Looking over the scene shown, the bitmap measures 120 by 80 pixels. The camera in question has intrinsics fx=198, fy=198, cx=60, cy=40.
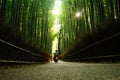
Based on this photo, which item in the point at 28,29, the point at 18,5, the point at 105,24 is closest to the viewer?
the point at 18,5

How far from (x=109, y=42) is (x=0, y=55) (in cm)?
332

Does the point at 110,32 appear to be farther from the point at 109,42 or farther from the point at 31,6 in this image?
the point at 31,6

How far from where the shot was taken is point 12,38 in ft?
17.6

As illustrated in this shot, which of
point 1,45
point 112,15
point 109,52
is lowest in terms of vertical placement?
point 109,52

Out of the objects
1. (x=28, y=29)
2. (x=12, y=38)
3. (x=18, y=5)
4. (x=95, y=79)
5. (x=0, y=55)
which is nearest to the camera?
(x=95, y=79)

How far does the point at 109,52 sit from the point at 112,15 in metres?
1.17

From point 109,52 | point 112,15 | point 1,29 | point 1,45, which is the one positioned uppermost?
point 112,15

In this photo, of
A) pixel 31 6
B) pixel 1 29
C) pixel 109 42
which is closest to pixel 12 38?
pixel 1 29

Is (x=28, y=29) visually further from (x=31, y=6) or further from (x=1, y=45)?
(x=1, y=45)

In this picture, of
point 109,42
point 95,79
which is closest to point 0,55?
point 95,79

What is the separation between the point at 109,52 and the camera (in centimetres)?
622

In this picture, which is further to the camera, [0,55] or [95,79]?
[0,55]

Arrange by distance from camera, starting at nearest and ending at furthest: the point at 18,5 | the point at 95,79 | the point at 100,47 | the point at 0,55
→ 1. the point at 95,79
2. the point at 0,55
3. the point at 18,5
4. the point at 100,47

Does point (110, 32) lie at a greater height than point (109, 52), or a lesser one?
greater
